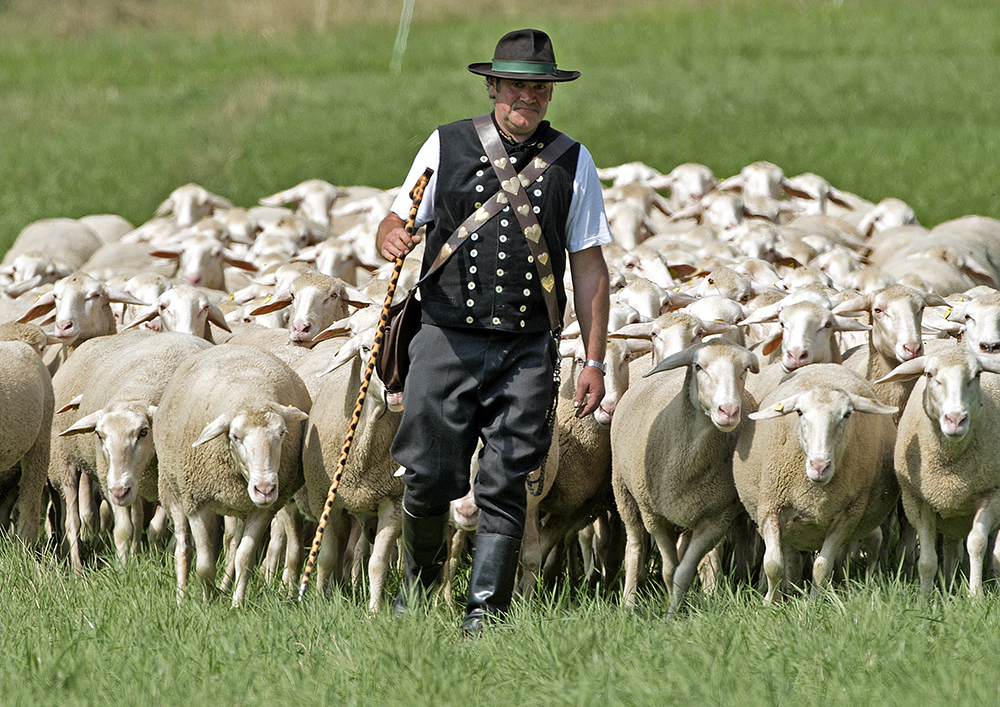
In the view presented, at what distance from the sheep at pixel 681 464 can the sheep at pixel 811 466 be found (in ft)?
0.52

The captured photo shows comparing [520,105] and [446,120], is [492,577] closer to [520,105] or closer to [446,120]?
[520,105]

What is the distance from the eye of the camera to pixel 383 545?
5477 millimetres

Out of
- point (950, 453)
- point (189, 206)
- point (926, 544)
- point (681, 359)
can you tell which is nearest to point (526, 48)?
point (681, 359)

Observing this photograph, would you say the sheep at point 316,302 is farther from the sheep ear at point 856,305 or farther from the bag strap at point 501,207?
the bag strap at point 501,207

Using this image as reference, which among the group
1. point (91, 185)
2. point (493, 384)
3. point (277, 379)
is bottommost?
point (91, 185)

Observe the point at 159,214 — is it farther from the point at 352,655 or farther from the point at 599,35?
the point at 599,35

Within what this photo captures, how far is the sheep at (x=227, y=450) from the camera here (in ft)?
17.8

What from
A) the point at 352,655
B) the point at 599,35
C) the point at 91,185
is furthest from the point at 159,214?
the point at 599,35

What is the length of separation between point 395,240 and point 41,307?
13.3 feet

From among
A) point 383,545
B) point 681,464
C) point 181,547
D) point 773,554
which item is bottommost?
point 181,547

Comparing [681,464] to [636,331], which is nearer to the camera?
[681,464]

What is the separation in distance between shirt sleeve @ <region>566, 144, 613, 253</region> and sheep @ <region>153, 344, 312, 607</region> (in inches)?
62.2

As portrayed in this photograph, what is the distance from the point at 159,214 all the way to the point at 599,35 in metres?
14.9

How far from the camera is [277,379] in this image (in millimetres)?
5992
